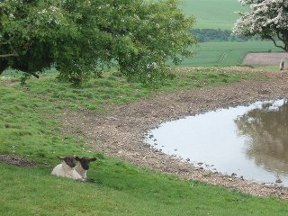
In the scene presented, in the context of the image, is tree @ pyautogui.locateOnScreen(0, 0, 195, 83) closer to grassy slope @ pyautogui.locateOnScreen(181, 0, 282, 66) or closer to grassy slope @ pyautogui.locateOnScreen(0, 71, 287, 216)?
grassy slope @ pyautogui.locateOnScreen(0, 71, 287, 216)

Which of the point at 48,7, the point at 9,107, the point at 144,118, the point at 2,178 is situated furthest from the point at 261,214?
the point at 9,107

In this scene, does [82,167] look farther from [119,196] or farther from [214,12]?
[214,12]

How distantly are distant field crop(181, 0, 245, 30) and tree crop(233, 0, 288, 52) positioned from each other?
43422 millimetres

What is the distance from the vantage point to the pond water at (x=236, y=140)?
2509 cm

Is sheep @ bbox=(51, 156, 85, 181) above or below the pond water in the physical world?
above

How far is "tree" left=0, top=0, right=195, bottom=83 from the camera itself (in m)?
15.7

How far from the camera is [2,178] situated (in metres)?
16.1

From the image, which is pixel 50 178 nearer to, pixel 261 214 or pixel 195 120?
pixel 261 214

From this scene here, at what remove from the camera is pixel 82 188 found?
16.2m

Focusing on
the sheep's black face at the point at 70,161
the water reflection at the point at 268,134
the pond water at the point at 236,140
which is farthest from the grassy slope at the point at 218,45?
the sheep's black face at the point at 70,161

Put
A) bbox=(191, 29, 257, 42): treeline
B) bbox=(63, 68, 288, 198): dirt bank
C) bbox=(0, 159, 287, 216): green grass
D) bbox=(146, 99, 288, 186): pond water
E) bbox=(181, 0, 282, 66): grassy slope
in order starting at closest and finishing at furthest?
bbox=(0, 159, 287, 216): green grass < bbox=(63, 68, 288, 198): dirt bank < bbox=(146, 99, 288, 186): pond water < bbox=(181, 0, 282, 66): grassy slope < bbox=(191, 29, 257, 42): treeline

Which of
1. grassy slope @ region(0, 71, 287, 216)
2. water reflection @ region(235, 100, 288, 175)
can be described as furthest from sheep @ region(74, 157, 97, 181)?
water reflection @ region(235, 100, 288, 175)

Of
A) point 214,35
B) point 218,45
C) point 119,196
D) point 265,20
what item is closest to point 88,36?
point 119,196

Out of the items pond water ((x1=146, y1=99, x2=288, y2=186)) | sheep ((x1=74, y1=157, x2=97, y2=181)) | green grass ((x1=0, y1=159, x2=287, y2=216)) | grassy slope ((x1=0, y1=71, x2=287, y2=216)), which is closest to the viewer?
green grass ((x1=0, y1=159, x2=287, y2=216))
